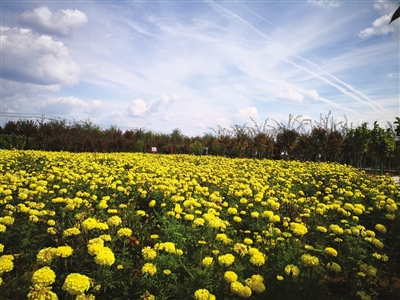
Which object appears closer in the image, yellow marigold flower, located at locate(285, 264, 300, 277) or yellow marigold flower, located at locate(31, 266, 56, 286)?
yellow marigold flower, located at locate(31, 266, 56, 286)

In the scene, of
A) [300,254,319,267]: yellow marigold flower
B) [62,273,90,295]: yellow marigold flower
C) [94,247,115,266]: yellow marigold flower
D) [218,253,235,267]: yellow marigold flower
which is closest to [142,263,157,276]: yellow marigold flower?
[94,247,115,266]: yellow marigold flower

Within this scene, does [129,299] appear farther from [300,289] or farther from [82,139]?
[82,139]

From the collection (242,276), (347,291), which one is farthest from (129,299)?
(347,291)

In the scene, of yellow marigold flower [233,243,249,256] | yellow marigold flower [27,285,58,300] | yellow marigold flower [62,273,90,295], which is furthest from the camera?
yellow marigold flower [233,243,249,256]

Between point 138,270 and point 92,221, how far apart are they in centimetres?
76

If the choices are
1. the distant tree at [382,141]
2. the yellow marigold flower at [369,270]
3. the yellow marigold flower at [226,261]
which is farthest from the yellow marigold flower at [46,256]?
the distant tree at [382,141]

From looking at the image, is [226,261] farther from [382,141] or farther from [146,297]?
[382,141]

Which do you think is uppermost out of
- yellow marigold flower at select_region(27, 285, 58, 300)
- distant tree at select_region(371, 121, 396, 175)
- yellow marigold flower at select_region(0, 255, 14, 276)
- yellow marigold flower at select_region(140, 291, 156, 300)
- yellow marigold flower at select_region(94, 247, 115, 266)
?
distant tree at select_region(371, 121, 396, 175)

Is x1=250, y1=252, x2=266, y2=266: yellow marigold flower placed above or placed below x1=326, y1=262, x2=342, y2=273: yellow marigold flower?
above

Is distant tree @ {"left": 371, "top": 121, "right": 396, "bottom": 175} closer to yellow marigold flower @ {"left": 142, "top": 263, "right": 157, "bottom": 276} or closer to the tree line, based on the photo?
the tree line

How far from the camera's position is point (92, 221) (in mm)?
2951

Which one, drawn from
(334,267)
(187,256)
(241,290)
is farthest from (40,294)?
(334,267)

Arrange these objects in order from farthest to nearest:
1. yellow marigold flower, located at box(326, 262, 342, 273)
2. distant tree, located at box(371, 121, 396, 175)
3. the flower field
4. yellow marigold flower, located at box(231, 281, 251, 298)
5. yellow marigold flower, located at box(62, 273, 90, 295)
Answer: distant tree, located at box(371, 121, 396, 175) → yellow marigold flower, located at box(326, 262, 342, 273) → the flower field → yellow marigold flower, located at box(231, 281, 251, 298) → yellow marigold flower, located at box(62, 273, 90, 295)

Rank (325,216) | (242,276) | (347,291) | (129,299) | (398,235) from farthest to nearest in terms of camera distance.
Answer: (325,216)
(398,235)
(347,291)
(242,276)
(129,299)
